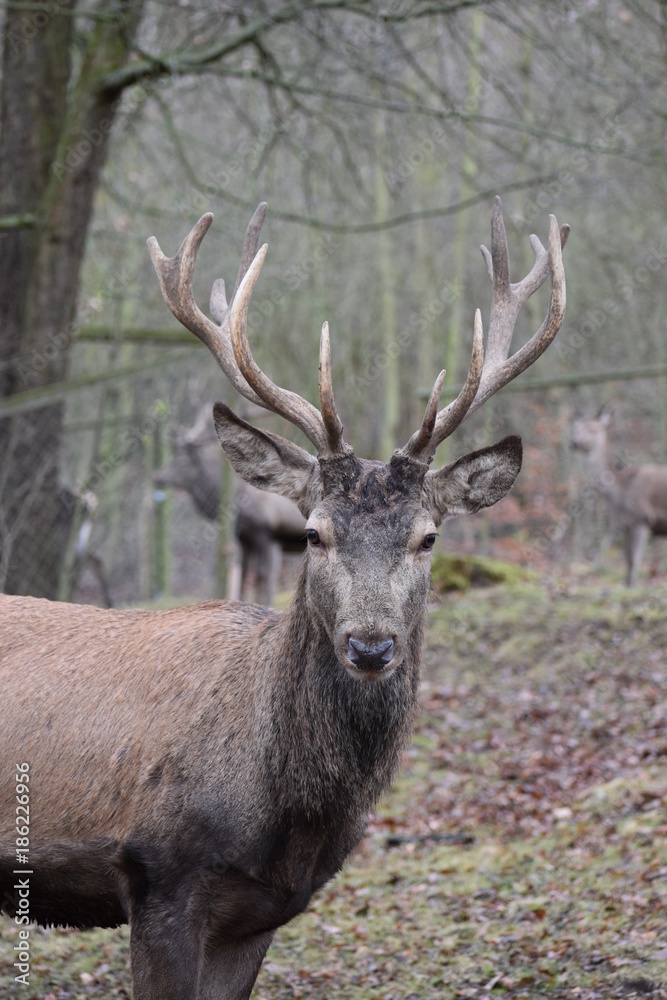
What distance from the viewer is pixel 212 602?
474cm

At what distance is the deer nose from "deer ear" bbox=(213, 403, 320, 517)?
84 centimetres

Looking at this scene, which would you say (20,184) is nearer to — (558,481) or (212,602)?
(212,602)

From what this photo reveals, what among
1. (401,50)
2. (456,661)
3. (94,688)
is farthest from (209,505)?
(94,688)

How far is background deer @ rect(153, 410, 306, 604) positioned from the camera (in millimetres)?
13898

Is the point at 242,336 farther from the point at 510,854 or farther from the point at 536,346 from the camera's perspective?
the point at 510,854

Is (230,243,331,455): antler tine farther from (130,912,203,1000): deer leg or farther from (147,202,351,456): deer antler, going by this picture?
(130,912,203,1000): deer leg

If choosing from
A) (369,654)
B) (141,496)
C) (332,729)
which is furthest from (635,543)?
(369,654)

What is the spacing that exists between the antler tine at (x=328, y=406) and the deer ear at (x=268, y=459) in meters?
0.20

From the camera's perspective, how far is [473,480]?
433 cm

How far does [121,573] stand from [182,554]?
5.59 feet

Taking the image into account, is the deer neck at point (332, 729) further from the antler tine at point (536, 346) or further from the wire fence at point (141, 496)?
the wire fence at point (141, 496)

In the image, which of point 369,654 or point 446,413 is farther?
point 446,413

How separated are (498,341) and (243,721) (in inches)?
77.3

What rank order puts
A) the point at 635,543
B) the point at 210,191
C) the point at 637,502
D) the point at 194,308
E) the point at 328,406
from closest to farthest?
the point at 328,406, the point at 194,308, the point at 210,191, the point at 635,543, the point at 637,502
